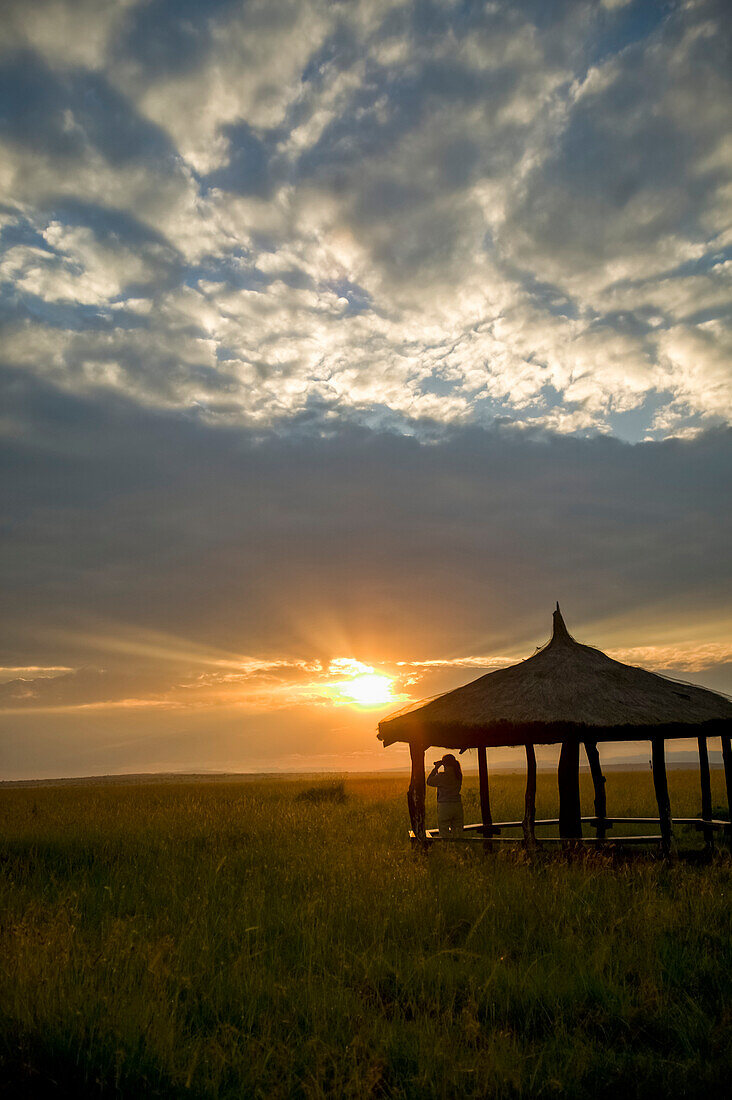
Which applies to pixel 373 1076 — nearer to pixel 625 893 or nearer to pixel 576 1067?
pixel 576 1067

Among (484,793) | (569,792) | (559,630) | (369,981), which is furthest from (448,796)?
(369,981)

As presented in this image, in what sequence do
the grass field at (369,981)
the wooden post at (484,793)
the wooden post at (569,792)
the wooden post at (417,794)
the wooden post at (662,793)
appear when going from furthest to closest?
the wooden post at (484,793) → the wooden post at (569,792) → the wooden post at (417,794) → the wooden post at (662,793) → the grass field at (369,981)

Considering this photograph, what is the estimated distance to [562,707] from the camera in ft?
37.7

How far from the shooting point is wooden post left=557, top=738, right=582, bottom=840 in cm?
1294

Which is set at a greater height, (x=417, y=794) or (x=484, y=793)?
(x=417, y=794)

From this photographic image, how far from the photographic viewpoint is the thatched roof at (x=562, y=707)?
37.4 ft

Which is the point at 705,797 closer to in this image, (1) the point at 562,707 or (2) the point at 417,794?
(1) the point at 562,707

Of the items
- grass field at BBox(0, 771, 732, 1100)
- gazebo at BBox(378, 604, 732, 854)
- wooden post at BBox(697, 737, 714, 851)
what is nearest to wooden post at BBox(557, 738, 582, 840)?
gazebo at BBox(378, 604, 732, 854)

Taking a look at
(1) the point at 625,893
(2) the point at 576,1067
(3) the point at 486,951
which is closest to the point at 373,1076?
(2) the point at 576,1067

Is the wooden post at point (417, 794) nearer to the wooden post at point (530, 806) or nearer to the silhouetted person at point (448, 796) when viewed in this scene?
the silhouetted person at point (448, 796)

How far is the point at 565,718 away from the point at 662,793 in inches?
89.7

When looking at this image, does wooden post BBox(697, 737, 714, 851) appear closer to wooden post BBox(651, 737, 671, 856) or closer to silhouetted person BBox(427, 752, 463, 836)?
wooden post BBox(651, 737, 671, 856)

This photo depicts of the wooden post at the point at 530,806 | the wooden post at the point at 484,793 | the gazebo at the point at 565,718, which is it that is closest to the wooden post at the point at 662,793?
the gazebo at the point at 565,718

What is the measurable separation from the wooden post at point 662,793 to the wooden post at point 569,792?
4.34 feet
